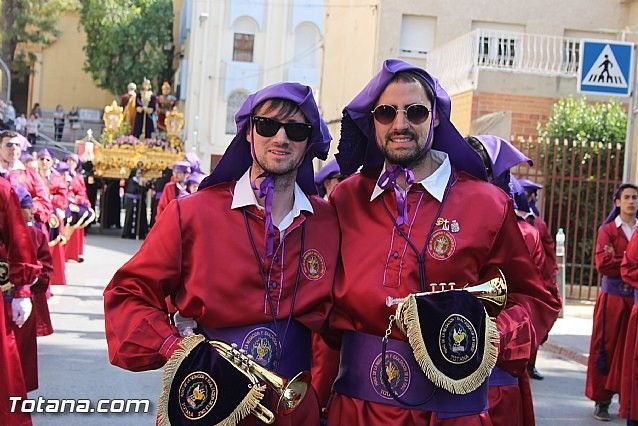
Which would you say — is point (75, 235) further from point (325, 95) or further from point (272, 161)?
point (272, 161)

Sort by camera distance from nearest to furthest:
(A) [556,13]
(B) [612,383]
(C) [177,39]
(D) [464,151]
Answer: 1. (D) [464,151]
2. (B) [612,383]
3. (A) [556,13]
4. (C) [177,39]

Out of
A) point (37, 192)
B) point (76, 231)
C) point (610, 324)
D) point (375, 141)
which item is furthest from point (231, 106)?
point (375, 141)

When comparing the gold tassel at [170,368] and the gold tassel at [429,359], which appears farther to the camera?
the gold tassel at [429,359]

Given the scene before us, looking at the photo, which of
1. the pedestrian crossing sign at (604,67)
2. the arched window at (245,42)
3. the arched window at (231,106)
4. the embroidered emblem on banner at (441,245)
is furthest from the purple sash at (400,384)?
the arched window at (245,42)

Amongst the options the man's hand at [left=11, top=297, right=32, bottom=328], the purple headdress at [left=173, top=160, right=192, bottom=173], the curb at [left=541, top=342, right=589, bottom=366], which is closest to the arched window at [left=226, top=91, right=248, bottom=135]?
the purple headdress at [left=173, top=160, right=192, bottom=173]

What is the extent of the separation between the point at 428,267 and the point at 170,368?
1103 mm

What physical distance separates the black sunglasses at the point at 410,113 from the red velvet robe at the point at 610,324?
6069mm

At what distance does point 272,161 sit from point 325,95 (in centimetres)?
3082

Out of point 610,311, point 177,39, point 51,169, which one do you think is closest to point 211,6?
point 177,39

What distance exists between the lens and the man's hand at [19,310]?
7.21 meters

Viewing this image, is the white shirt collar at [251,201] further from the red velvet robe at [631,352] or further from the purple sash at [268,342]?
the red velvet robe at [631,352]

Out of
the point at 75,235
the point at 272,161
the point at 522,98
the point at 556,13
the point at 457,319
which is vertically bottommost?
the point at 75,235

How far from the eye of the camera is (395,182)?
447 cm

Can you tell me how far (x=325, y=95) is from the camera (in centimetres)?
3494
